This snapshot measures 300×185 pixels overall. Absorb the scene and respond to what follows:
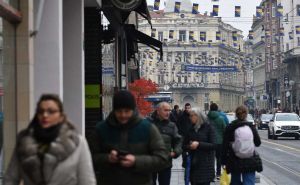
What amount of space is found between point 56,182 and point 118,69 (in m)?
15.7

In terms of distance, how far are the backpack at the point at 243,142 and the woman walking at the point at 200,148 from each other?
35 cm

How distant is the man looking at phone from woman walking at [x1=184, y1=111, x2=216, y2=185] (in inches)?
204

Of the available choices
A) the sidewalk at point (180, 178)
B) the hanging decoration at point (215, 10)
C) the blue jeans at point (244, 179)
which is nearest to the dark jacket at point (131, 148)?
the blue jeans at point (244, 179)

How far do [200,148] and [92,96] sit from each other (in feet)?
14.5

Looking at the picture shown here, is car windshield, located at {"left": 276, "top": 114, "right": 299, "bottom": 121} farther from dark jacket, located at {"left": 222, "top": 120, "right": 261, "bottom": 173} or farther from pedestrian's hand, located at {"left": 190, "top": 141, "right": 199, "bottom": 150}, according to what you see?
pedestrian's hand, located at {"left": 190, "top": 141, "right": 199, "bottom": 150}

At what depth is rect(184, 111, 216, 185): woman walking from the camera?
12.2 m

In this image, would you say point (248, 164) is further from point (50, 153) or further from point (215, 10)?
point (215, 10)

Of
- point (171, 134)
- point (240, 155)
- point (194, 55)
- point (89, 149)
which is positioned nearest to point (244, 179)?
point (240, 155)

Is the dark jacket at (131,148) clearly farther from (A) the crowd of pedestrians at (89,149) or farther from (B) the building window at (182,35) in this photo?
(B) the building window at (182,35)

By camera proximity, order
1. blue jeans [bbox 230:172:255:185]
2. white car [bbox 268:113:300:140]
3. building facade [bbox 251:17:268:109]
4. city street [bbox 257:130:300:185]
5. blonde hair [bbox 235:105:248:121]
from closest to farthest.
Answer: blonde hair [bbox 235:105:248:121] → blue jeans [bbox 230:172:255:185] → city street [bbox 257:130:300:185] → white car [bbox 268:113:300:140] → building facade [bbox 251:17:268:109]

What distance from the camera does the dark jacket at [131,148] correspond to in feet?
22.6

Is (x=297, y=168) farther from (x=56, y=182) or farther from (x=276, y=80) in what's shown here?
(x=276, y=80)

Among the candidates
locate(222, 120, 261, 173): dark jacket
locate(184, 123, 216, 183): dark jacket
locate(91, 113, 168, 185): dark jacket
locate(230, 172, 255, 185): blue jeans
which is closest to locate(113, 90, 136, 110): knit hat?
locate(91, 113, 168, 185): dark jacket

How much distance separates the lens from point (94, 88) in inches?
635
